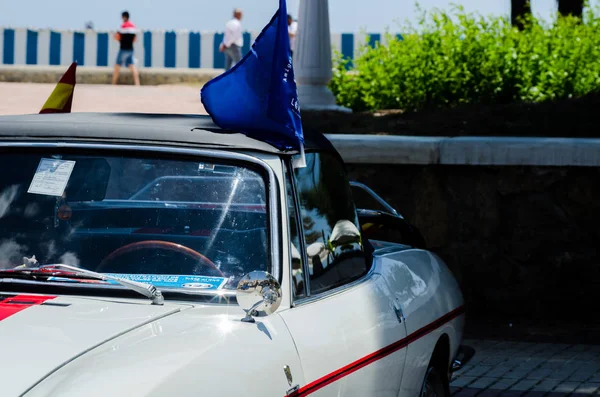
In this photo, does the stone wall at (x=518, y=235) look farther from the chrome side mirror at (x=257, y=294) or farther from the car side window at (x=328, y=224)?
the chrome side mirror at (x=257, y=294)

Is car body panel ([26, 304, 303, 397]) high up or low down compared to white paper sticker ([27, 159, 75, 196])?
down

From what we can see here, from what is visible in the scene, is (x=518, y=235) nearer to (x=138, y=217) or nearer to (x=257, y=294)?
(x=138, y=217)

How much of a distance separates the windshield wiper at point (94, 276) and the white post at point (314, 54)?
886 cm

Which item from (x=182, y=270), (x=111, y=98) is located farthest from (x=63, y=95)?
(x=111, y=98)

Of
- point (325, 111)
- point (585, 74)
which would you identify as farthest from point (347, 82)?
point (585, 74)

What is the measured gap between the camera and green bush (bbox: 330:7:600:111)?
11609 millimetres

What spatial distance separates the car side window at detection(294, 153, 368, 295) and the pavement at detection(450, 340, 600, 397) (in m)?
2.26

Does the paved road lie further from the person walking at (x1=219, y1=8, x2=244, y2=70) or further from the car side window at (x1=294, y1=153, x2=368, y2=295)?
the car side window at (x1=294, y1=153, x2=368, y2=295)

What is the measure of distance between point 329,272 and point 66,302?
1.09 meters

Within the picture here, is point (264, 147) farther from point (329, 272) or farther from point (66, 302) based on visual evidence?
point (66, 302)

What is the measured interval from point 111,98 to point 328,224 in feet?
45.9

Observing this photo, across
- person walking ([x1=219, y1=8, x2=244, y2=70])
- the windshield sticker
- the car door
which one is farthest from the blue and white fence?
the windshield sticker

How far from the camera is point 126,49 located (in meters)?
22.1

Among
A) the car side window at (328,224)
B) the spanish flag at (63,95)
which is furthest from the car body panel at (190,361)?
the spanish flag at (63,95)
